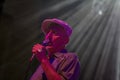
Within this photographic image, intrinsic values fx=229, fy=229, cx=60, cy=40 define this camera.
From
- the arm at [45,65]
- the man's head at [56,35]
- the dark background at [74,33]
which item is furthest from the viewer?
the dark background at [74,33]

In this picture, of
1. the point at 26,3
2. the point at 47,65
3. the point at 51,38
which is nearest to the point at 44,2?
the point at 26,3

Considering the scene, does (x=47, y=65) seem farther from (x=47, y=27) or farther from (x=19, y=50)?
(x=19, y=50)

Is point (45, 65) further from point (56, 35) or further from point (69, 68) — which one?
point (56, 35)

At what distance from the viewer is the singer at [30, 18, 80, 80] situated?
1909 millimetres

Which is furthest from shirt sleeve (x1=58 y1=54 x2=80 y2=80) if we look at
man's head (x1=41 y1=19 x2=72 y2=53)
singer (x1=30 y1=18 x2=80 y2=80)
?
man's head (x1=41 y1=19 x2=72 y2=53)

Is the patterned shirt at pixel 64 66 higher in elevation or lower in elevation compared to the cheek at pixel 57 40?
lower

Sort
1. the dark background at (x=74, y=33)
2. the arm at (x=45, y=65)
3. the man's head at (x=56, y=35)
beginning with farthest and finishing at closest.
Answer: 1. the dark background at (x=74, y=33)
2. the man's head at (x=56, y=35)
3. the arm at (x=45, y=65)

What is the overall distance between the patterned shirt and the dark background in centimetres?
52

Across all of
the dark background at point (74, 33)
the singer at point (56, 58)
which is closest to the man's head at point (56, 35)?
the singer at point (56, 58)

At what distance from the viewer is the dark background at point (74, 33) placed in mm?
3277

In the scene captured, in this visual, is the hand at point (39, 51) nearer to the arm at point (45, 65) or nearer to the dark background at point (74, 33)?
the arm at point (45, 65)

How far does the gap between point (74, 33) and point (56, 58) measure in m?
2.67

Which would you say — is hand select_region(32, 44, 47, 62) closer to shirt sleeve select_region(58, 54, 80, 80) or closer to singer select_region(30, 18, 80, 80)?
singer select_region(30, 18, 80, 80)

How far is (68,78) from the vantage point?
196 centimetres
